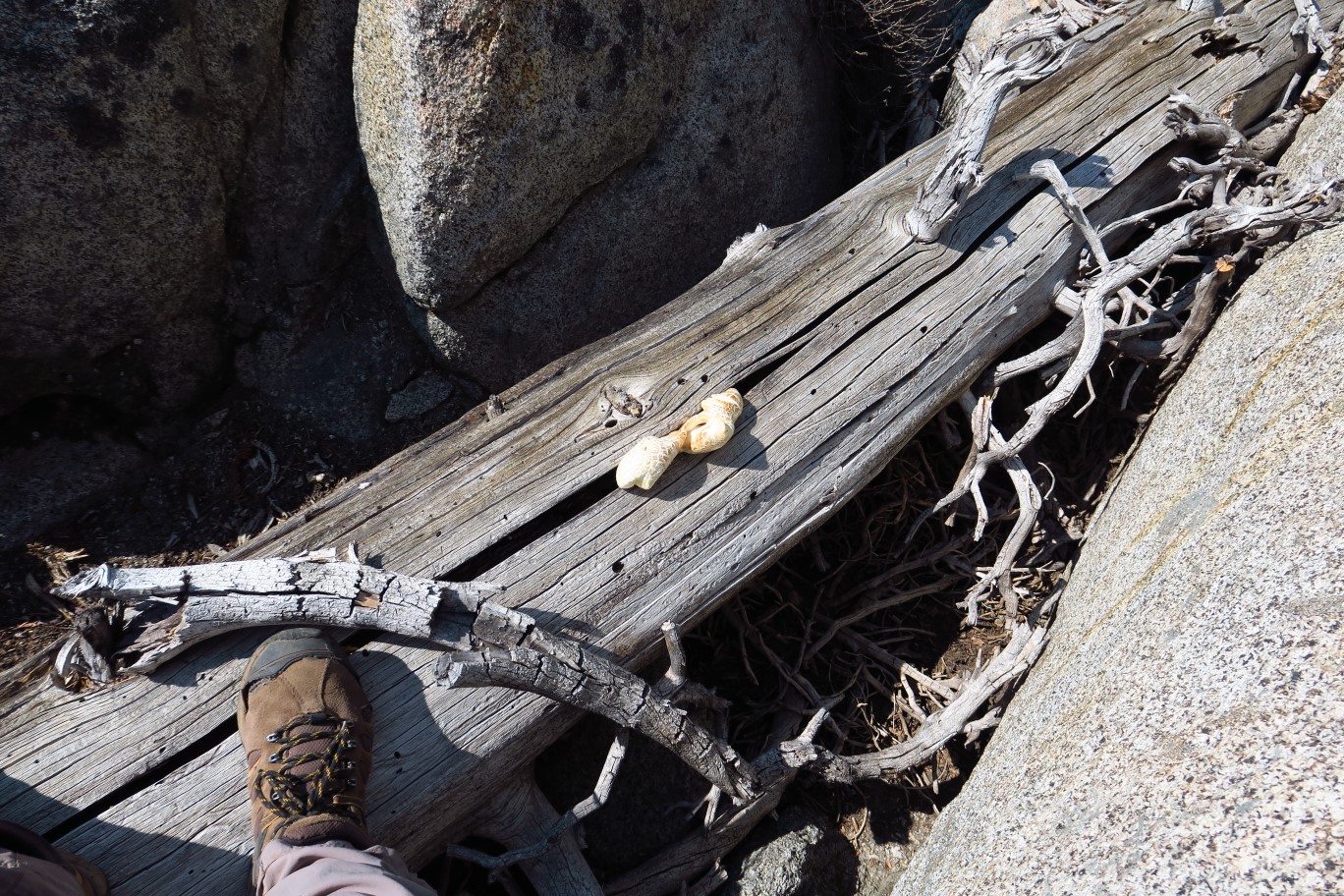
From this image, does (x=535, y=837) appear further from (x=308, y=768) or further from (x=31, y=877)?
(x=31, y=877)

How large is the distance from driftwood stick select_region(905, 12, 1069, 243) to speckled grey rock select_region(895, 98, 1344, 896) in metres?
1.15

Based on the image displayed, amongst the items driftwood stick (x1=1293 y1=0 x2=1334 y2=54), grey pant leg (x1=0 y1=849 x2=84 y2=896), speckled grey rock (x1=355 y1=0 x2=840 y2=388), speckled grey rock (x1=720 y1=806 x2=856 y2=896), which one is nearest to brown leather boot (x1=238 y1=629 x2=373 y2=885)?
grey pant leg (x1=0 y1=849 x2=84 y2=896)

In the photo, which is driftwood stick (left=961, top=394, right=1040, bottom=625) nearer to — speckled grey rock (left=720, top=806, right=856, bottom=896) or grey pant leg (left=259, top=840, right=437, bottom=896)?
speckled grey rock (left=720, top=806, right=856, bottom=896)

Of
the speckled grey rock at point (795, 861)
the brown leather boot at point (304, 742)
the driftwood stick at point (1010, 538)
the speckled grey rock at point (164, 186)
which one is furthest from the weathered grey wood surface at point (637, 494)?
the speckled grey rock at point (164, 186)

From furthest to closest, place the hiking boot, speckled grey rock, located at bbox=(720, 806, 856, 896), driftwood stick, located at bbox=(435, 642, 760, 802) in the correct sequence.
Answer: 1. speckled grey rock, located at bbox=(720, 806, 856, 896)
2. driftwood stick, located at bbox=(435, 642, 760, 802)
3. the hiking boot

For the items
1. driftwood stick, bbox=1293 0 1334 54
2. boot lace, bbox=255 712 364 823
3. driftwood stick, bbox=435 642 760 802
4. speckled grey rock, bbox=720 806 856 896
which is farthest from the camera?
driftwood stick, bbox=1293 0 1334 54

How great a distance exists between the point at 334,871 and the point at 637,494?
1.32 m

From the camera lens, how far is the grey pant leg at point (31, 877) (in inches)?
69.3

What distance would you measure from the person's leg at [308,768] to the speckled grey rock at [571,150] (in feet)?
5.89

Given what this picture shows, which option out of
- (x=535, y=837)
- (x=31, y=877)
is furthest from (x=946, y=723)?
(x=31, y=877)

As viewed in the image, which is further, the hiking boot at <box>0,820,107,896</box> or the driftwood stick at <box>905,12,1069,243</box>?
the driftwood stick at <box>905,12,1069,243</box>

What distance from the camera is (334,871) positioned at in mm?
1983

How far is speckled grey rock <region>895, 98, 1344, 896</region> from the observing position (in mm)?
1724

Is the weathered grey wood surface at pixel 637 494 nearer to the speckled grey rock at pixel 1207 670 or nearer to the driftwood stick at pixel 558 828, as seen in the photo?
the driftwood stick at pixel 558 828
